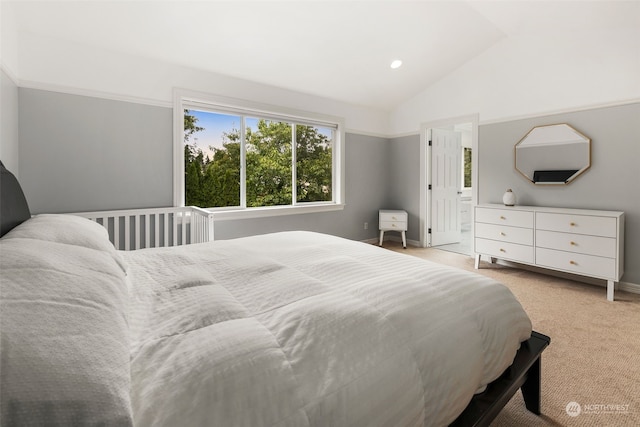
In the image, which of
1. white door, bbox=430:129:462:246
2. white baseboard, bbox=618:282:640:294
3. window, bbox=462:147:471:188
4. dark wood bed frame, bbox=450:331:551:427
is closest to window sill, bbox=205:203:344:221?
white door, bbox=430:129:462:246

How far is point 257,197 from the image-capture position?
432cm

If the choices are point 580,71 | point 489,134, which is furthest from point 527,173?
point 580,71

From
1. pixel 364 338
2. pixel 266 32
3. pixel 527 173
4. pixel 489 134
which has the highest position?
pixel 266 32

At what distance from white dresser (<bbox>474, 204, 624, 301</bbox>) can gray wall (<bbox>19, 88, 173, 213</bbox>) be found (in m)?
3.78

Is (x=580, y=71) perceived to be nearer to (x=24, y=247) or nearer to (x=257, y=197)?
(x=257, y=197)

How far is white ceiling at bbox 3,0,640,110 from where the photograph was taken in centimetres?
276

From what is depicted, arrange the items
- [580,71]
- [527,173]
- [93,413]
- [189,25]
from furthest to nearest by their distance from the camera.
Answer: [527,173]
[580,71]
[189,25]
[93,413]

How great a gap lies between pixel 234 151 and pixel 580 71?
407 centimetres

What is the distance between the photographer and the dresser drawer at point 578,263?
3.01 meters

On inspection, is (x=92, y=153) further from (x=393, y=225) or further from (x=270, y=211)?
(x=393, y=225)

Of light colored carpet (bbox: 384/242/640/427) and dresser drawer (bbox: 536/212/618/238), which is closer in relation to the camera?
light colored carpet (bbox: 384/242/640/427)

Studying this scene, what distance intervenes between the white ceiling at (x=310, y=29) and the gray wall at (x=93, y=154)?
58 centimetres

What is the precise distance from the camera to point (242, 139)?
4.11 meters

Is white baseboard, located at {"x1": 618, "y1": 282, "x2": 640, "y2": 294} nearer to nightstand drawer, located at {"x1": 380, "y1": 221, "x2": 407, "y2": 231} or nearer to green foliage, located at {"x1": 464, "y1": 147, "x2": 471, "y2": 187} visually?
nightstand drawer, located at {"x1": 380, "y1": 221, "x2": 407, "y2": 231}
